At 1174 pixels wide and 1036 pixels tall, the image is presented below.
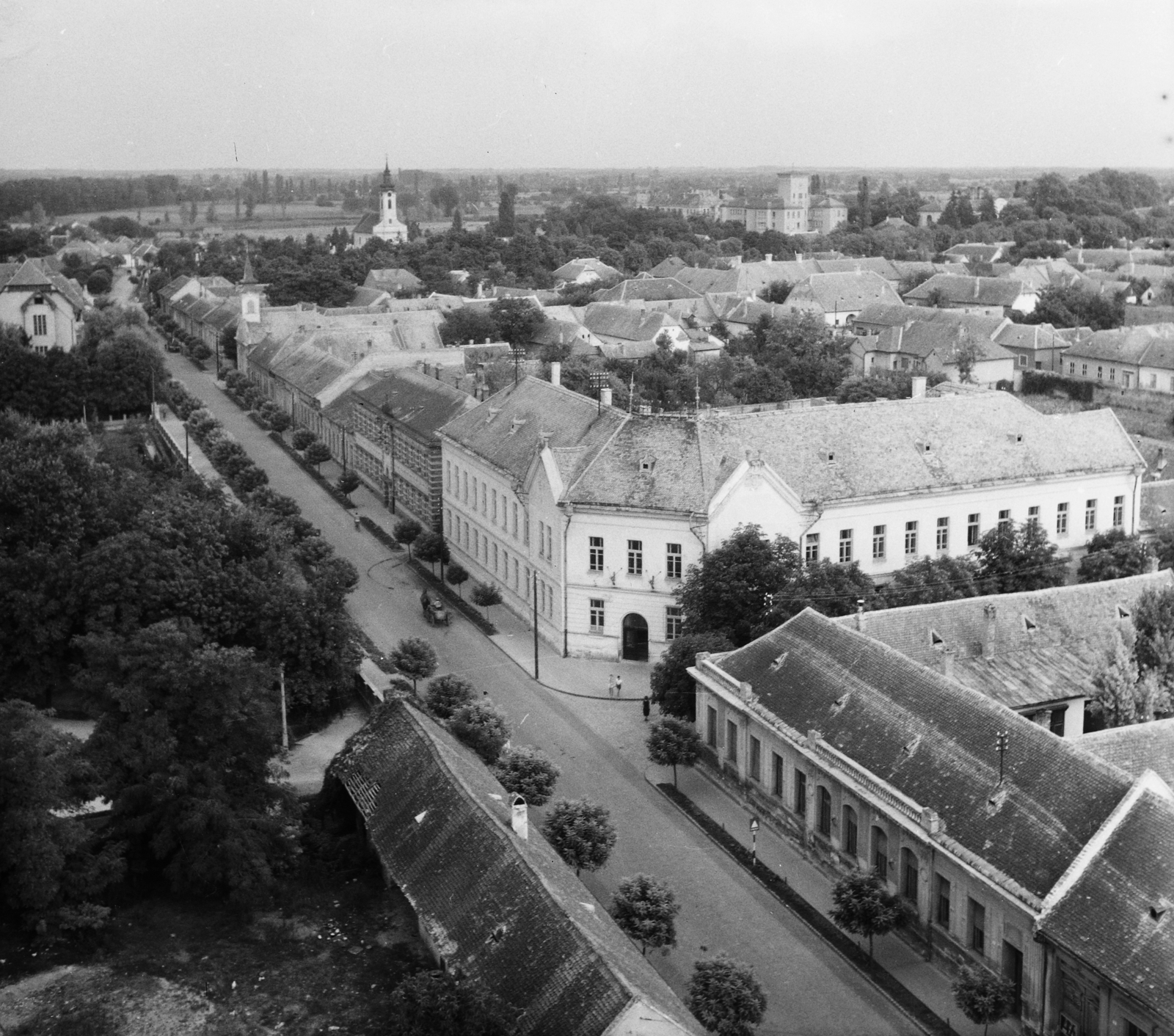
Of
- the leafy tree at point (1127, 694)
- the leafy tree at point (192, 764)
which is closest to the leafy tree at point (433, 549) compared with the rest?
the leafy tree at point (192, 764)

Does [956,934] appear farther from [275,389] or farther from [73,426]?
[275,389]

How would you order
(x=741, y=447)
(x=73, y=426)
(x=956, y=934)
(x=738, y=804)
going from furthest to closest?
(x=73, y=426) → (x=741, y=447) → (x=738, y=804) → (x=956, y=934)

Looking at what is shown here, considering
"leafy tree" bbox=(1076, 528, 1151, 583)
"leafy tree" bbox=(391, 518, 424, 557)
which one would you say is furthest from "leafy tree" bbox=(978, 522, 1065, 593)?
"leafy tree" bbox=(391, 518, 424, 557)

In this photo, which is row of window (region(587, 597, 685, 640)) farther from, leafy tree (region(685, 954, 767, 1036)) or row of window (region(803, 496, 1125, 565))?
leafy tree (region(685, 954, 767, 1036))

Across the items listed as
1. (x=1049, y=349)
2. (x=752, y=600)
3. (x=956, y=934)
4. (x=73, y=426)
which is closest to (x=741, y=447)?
(x=752, y=600)

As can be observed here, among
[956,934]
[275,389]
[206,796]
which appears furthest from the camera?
[275,389]

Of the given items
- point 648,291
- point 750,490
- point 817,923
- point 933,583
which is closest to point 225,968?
point 817,923
